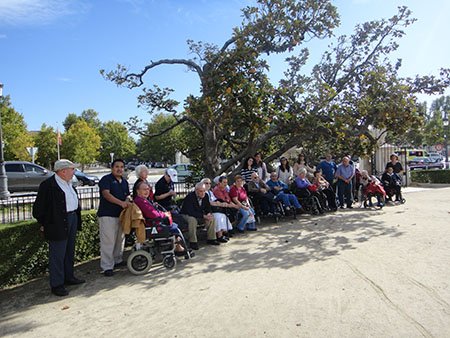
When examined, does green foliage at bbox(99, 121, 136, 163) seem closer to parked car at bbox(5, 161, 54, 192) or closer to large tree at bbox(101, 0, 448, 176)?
parked car at bbox(5, 161, 54, 192)

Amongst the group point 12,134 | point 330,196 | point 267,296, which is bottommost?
point 267,296

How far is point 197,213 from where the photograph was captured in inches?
272

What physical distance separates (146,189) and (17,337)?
2800mm

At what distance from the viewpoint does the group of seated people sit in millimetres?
6777

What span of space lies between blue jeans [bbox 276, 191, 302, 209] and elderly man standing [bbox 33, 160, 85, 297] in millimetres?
5527

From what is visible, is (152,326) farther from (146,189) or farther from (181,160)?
(181,160)

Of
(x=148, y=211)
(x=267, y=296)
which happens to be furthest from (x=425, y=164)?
(x=267, y=296)

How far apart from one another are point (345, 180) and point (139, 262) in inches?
291

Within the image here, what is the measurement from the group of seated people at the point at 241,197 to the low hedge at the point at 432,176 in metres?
8.65

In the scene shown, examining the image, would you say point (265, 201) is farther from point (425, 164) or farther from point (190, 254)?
point (425, 164)

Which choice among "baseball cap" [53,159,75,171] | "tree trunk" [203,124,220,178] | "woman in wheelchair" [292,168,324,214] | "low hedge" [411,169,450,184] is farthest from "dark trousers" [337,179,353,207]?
"low hedge" [411,169,450,184]

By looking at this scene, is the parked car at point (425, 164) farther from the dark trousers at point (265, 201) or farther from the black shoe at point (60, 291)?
the black shoe at point (60, 291)

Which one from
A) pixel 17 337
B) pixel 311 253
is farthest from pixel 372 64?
pixel 17 337

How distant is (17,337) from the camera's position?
12.1 ft
